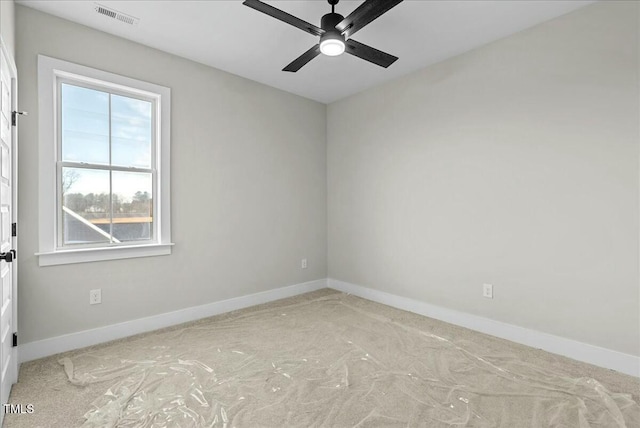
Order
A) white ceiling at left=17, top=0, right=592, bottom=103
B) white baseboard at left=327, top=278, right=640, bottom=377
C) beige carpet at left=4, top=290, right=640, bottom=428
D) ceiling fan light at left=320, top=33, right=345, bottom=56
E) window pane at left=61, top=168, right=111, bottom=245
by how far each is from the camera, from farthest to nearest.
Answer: window pane at left=61, top=168, right=111, bottom=245, white ceiling at left=17, top=0, right=592, bottom=103, white baseboard at left=327, top=278, right=640, bottom=377, ceiling fan light at left=320, top=33, right=345, bottom=56, beige carpet at left=4, top=290, right=640, bottom=428

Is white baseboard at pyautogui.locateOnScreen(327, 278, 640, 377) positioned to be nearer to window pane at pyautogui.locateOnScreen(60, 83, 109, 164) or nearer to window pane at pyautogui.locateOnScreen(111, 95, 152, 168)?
window pane at pyautogui.locateOnScreen(111, 95, 152, 168)

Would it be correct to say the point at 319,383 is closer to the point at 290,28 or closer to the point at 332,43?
the point at 332,43

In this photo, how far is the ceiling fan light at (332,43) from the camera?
218cm

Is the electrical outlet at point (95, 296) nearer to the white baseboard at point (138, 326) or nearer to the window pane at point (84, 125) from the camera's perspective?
the white baseboard at point (138, 326)

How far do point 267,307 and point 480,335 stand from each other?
2266 millimetres

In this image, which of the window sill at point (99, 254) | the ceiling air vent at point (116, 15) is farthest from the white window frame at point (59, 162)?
the ceiling air vent at point (116, 15)

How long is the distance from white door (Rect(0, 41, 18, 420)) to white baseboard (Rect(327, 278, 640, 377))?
3.35 metres

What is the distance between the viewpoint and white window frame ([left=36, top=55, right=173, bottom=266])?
2531mm

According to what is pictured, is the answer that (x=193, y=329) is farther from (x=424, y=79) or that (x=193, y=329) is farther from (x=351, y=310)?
(x=424, y=79)

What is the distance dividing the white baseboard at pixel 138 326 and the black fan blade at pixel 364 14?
2.95m

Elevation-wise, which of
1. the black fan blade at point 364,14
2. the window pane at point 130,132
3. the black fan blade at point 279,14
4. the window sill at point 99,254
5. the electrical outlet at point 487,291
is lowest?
the electrical outlet at point 487,291

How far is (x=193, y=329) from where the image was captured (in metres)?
3.12

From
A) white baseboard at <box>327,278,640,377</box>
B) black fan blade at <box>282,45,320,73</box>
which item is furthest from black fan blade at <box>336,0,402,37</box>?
white baseboard at <box>327,278,640,377</box>

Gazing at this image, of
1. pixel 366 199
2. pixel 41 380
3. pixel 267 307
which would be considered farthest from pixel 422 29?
pixel 41 380
